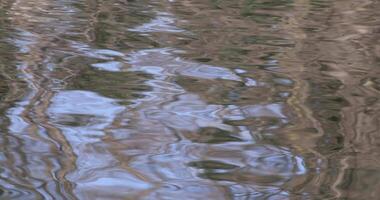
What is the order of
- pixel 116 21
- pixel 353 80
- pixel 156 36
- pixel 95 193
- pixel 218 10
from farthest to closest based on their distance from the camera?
pixel 218 10, pixel 116 21, pixel 156 36, pixel 353 80, pixel 95 193

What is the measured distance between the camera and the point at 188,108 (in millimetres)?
2891

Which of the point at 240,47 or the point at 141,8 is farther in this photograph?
the point at 141,8

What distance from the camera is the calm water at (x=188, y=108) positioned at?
2.16 metres

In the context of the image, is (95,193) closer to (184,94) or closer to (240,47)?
(184,94)

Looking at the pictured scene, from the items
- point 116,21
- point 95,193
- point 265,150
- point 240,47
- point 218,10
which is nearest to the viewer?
point 95,193

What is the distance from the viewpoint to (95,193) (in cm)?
204

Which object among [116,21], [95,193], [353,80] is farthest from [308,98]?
[116,21]

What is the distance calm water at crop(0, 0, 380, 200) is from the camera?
7.08ft

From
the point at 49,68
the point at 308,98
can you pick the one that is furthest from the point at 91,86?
the point at 308,98

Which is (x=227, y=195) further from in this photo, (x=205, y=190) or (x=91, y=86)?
(x=91, y=86)

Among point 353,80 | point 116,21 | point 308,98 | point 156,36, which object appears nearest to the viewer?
point 308,98

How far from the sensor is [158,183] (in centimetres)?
214

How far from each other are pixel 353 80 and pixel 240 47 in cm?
86

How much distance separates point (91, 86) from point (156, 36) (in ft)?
3.82
